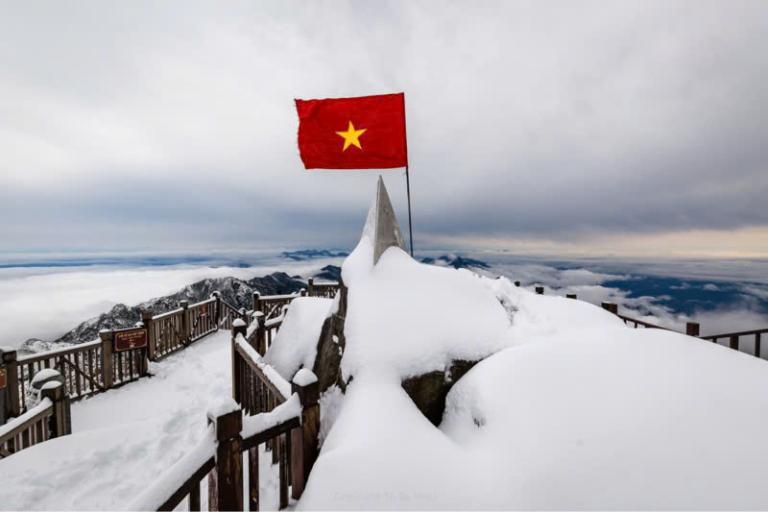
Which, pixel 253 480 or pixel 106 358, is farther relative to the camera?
pixel 106 358

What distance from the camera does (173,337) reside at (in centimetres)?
1071

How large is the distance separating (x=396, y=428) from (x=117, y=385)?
29.7 ft

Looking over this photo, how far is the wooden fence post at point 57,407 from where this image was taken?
5.08 m

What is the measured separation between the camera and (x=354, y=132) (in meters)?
6.14

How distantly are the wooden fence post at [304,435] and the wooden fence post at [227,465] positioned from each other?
66 centimetres

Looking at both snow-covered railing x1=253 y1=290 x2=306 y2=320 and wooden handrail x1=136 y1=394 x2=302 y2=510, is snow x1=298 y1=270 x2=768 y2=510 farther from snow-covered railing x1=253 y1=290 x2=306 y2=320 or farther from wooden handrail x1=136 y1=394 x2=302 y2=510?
snow-covered railing x1=253 y1=290 x2=306 y2=320

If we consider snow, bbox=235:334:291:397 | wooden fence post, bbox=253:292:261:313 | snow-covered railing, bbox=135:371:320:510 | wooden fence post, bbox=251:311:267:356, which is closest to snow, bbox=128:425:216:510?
snow-covered railing, bbox=135:371:320:510

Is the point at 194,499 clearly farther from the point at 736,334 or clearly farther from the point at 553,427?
the point at 736,334

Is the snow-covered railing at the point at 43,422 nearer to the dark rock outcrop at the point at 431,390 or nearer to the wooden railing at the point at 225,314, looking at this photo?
the dark rock outcrop at the point at 431,390

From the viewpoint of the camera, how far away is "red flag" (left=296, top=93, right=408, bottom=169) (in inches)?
235

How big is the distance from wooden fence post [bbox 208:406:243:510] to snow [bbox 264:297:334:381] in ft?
9.94

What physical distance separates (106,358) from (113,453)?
4.22 meters

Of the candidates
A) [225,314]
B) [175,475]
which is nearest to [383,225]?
[175,475]

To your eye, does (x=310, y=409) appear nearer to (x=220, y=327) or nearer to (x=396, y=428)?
(x=396, y=428)
